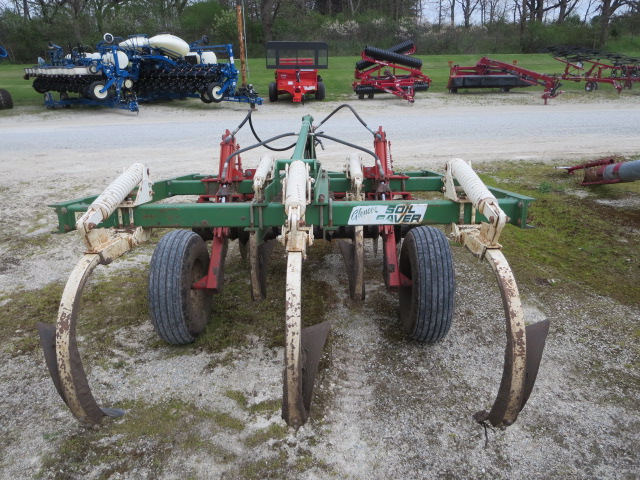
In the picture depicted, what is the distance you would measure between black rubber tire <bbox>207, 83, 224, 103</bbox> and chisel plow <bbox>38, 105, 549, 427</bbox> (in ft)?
42.2

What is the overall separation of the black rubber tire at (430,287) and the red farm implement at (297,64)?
14544 millimetres

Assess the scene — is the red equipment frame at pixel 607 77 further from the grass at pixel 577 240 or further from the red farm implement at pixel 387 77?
the grass at pixel 577 240

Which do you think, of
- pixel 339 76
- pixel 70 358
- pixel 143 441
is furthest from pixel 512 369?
pixel 339 76

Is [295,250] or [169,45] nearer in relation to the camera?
[295,250]

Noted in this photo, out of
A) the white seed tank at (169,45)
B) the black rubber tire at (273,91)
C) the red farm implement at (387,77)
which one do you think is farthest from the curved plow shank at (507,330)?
the red farm implement at (387,77)

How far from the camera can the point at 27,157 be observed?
9.79 m

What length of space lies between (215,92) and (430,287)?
14.9m

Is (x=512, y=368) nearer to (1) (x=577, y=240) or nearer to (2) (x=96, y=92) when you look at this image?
(1) (x=577, y=240)

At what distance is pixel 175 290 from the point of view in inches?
126

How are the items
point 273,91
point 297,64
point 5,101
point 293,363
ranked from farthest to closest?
point 273,91
point 297,64
point 5,101
point 293,363

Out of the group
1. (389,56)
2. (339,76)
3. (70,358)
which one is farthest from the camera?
(339,76)

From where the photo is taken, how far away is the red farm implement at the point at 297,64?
17.0 meters

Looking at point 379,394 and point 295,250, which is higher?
point 295,250

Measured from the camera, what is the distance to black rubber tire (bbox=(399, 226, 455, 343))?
3205mm
